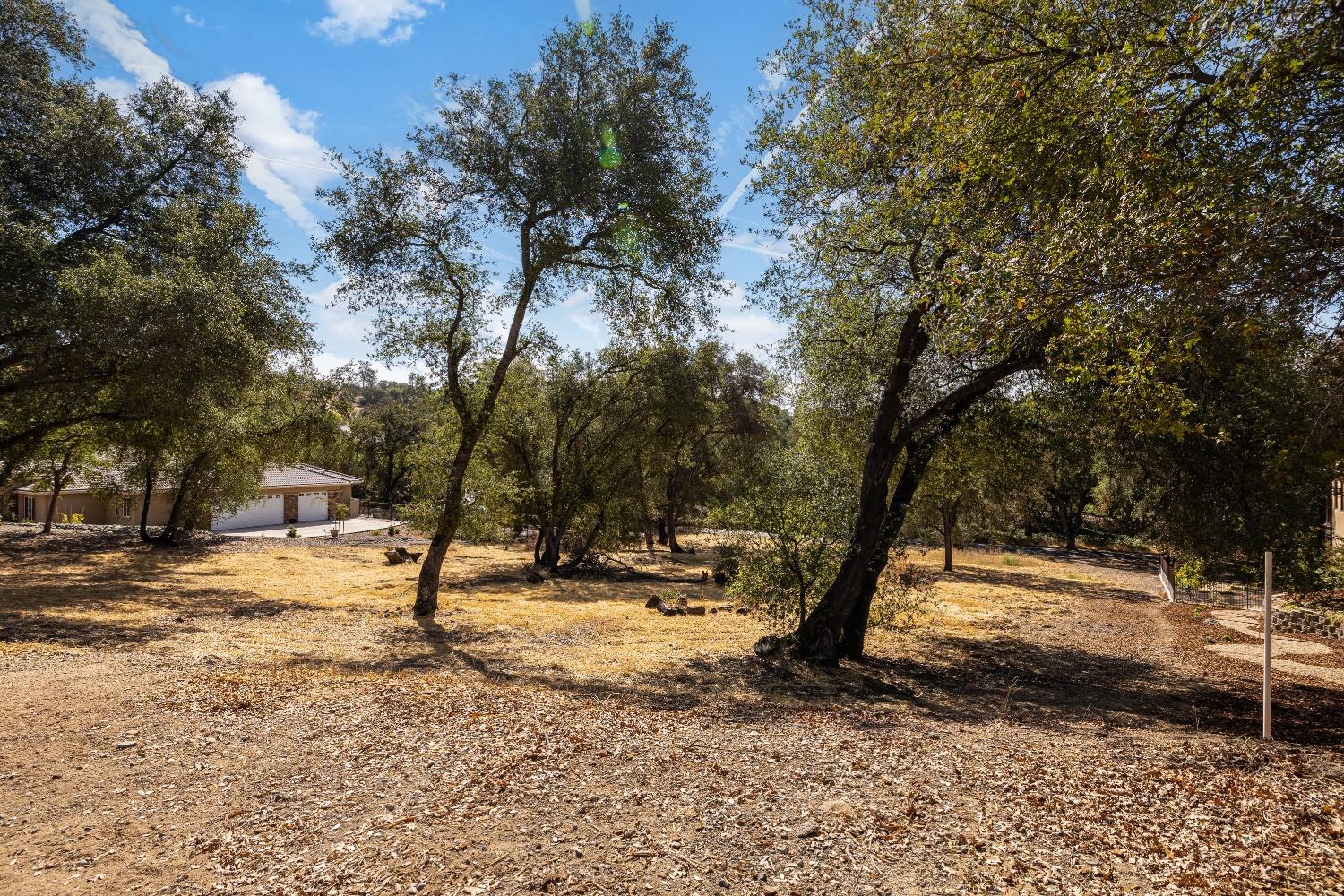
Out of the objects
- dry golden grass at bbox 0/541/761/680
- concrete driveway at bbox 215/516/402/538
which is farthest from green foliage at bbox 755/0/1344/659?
concrete driveway at bbox 215/516/402/538

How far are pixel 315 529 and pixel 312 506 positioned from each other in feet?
20.2

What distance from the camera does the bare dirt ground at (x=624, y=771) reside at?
402 cm

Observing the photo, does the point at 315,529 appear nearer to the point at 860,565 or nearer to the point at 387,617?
the point at 387,617

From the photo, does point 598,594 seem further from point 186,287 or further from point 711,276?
point 186,287

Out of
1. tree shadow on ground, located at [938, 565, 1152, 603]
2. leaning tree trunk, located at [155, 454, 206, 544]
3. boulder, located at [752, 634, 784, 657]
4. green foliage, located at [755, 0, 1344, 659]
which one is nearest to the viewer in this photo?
green foliage, located at [755, 0, 1344, 659]

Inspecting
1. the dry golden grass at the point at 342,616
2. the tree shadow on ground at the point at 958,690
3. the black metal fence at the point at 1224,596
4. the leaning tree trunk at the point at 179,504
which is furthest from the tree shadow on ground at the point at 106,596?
the black metal fence at the point at 1224,596

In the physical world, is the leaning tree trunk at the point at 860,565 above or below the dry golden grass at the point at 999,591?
above

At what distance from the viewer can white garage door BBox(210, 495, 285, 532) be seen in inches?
1555

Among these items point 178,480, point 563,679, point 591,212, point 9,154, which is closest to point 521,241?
point 591,212

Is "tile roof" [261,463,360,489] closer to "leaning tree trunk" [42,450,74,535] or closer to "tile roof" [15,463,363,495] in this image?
"tile roof" [15,463,363,495]

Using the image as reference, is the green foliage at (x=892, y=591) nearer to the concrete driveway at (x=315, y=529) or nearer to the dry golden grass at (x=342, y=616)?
the dry golden grass at (x=342, y=616)

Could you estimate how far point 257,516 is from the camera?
42656mm

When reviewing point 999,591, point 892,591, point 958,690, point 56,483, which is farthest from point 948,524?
point 56,483

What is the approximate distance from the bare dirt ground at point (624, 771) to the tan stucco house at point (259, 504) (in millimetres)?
27780
